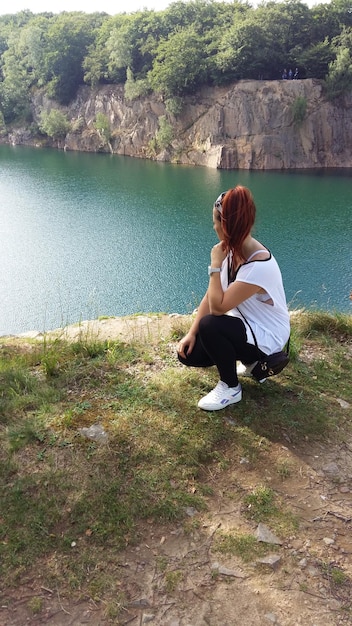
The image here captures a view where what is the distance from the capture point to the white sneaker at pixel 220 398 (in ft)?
9.83

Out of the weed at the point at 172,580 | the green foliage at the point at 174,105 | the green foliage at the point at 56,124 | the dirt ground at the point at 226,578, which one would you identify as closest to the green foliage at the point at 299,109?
the green foliage at the point at 174,105

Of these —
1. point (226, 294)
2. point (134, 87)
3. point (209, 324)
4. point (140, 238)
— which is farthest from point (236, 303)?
point (134, 87)

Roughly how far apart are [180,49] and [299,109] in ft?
41.8

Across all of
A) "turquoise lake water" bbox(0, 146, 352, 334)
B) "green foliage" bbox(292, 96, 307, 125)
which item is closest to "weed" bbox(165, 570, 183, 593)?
"turquoise lake water" bbox(0, 146, 352, 334)

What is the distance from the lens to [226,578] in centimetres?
A: 200

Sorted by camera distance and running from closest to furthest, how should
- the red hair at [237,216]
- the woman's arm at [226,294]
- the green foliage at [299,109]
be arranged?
the red hair at [237,216] → the woman's arm at [226,294] → the green foliage at [299,109]

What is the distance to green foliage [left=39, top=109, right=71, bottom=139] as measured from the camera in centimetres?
4862

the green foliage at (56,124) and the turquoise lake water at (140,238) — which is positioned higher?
the green foliage at (56,124)

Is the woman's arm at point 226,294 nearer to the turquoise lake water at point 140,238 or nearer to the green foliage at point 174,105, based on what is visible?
the turquoise lake water at point 140,238

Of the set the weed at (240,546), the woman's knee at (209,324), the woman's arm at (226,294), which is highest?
the woman's arm at (226,294)

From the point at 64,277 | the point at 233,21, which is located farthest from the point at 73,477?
the point at 233,21

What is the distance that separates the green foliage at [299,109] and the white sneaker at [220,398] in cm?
3840

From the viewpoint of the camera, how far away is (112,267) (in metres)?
17.7

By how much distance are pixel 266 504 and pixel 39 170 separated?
3926 centimetres
